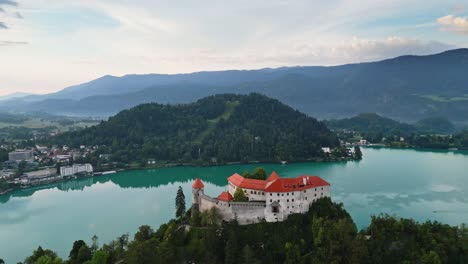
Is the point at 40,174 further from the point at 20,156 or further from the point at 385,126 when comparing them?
the point at 385,126

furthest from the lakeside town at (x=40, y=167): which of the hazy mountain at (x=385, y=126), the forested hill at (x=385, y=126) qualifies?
the hazy mountain at (x=385, y=126)

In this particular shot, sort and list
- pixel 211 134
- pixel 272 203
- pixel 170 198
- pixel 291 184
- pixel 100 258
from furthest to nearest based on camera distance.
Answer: pixel 211 134 → pixel 170 198 → pixel 291 184 → pixel 272 203 → pixel 100 258

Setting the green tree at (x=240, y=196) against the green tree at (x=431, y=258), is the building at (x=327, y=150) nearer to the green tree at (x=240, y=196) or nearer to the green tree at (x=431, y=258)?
the green tree at (x=240, y=196)

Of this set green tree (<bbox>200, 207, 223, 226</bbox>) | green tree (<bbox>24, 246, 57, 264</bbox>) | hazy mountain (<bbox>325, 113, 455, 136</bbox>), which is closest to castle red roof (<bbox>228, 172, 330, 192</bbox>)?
green tree (<bbox>200, 207, 223, 226</bbox>)

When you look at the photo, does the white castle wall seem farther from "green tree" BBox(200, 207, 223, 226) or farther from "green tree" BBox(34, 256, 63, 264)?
"green tree" BBox(34, 256, 63, 264)

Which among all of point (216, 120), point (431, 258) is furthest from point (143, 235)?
point (216, 120)

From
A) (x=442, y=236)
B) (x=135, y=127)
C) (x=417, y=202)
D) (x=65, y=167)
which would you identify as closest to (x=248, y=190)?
(x=442, y=236)
